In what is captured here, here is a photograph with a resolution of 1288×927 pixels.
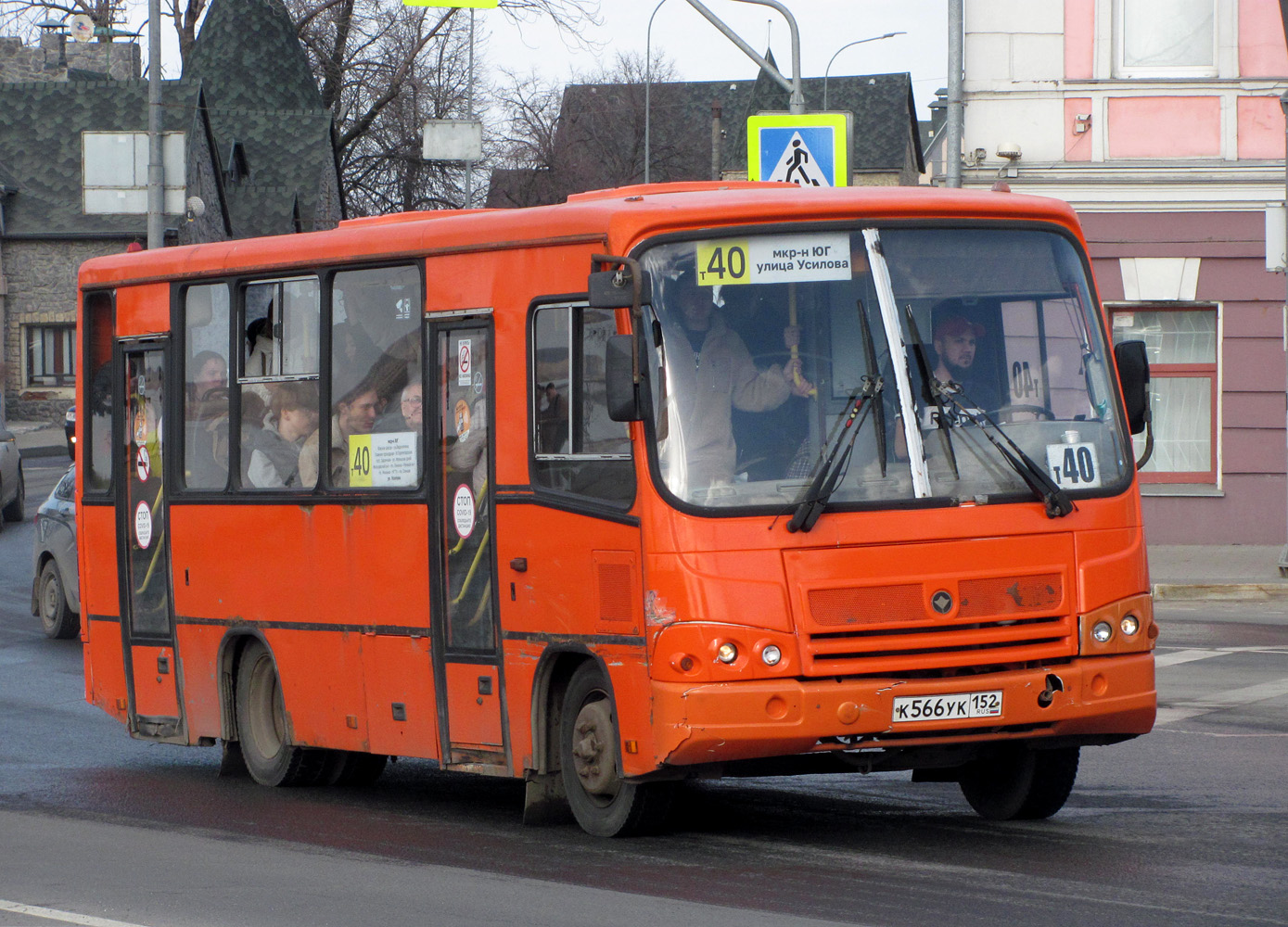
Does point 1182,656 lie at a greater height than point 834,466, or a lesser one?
lesser

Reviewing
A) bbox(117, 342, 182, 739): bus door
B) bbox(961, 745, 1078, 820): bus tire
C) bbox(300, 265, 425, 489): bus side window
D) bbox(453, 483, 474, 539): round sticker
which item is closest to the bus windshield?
bbox(961, 745, 1078, 820): bus tire

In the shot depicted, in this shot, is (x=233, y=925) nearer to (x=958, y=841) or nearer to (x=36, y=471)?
(x=958, y=841)

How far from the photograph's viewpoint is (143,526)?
1221 centimetres

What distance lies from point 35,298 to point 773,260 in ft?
172

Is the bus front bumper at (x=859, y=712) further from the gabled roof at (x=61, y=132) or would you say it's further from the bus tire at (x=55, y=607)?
the gabled roof at (x=61, y=132)

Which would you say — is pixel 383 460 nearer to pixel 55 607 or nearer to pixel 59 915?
pixel 59 915

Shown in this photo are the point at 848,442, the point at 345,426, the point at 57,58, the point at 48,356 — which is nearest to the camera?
the point at 848,442

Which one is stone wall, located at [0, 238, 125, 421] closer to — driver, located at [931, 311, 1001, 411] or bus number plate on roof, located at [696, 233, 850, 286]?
bus number plate on roof, located at [696, 233, 850, 286]

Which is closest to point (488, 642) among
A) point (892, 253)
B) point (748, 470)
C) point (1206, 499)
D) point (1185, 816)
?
point (748, 470)

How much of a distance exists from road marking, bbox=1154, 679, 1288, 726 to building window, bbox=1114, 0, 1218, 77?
1276cm

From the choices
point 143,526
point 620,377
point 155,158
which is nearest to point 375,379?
point 620,377

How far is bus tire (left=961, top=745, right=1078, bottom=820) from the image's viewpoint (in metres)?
9.04

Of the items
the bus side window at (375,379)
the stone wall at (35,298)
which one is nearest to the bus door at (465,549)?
the bus side window at (375,379)

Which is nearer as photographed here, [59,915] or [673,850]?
[59,915]
